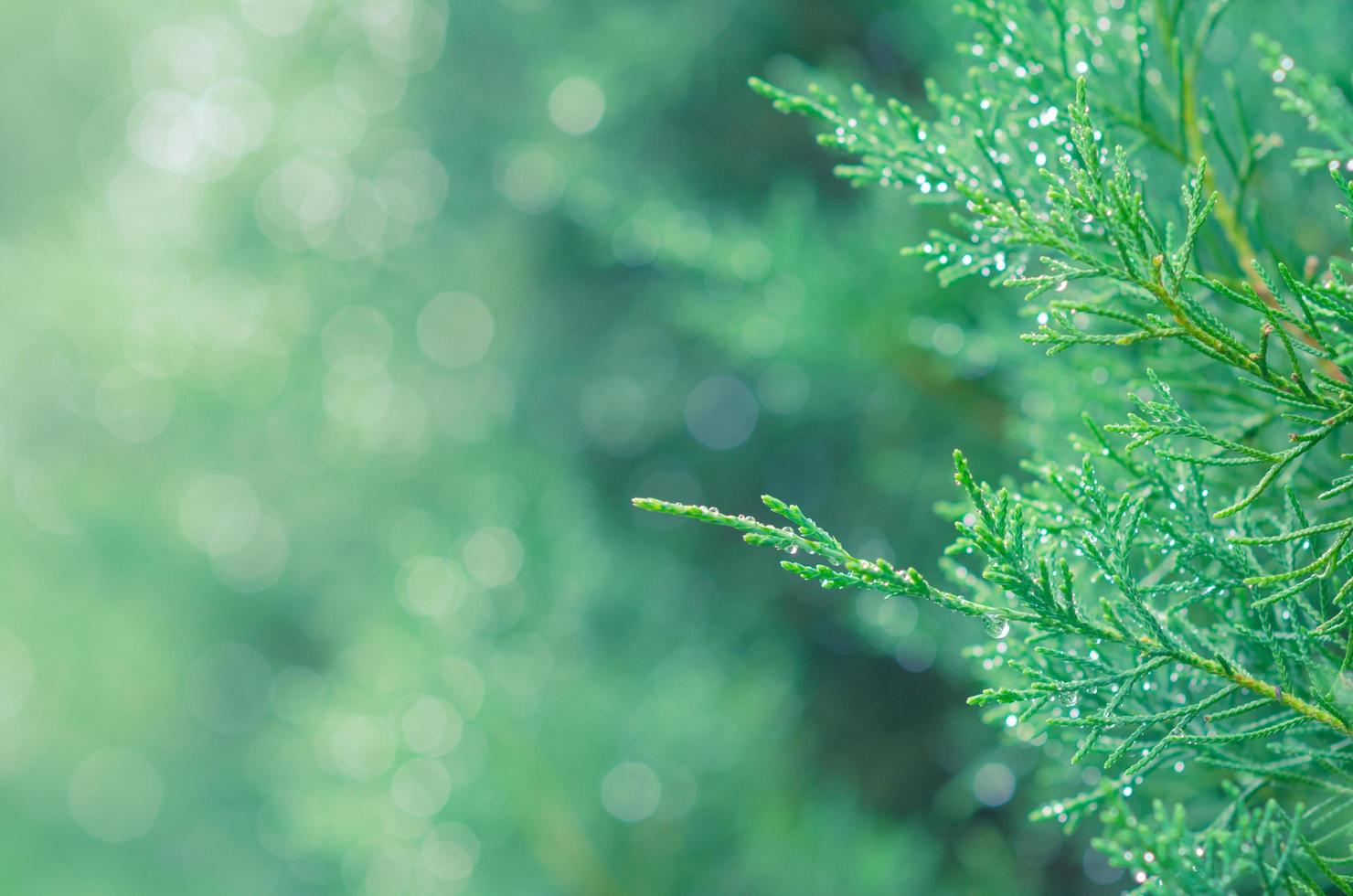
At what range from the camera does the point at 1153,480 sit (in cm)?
64

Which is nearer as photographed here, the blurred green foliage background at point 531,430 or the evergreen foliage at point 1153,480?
the evergreen foliage at point 1153,480

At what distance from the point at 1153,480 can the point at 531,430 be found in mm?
1656

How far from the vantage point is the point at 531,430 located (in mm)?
2160

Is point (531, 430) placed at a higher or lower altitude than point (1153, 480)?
lower

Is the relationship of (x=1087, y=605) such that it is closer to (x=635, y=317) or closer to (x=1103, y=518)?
(x=1103, y=518)

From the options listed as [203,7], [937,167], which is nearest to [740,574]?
[937,167]

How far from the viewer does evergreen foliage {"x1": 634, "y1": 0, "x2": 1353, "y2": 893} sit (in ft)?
1.79

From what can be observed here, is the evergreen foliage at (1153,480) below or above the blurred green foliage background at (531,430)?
above

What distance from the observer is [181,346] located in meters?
2.73

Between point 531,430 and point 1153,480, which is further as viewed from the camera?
point 531,430

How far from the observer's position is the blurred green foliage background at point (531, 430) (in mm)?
1554

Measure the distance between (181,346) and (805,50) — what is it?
1994 millimetres

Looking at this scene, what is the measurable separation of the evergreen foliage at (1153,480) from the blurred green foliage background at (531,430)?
0.31 metres

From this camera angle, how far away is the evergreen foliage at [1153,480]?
54 centimetres
